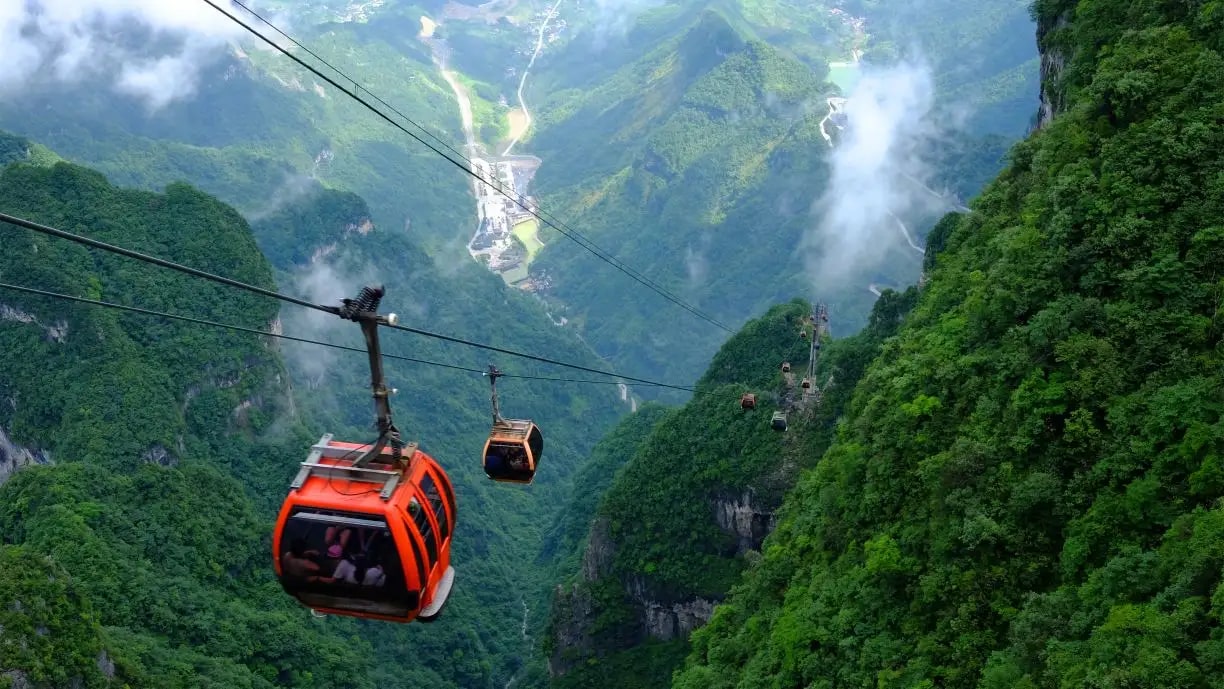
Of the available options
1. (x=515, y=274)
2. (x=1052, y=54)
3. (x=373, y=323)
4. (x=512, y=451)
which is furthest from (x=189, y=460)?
(x=515, y=274)

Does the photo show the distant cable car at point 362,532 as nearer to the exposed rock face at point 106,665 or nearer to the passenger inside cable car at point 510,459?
the passenger inside cable car at point 510,459

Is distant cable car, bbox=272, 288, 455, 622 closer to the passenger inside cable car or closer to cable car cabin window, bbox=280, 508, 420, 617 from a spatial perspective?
cable car cabin window, bbox=280, 508, 420, 617

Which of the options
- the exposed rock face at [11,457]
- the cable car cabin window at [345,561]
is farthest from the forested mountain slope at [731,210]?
the cable car cabin window at [345,561]

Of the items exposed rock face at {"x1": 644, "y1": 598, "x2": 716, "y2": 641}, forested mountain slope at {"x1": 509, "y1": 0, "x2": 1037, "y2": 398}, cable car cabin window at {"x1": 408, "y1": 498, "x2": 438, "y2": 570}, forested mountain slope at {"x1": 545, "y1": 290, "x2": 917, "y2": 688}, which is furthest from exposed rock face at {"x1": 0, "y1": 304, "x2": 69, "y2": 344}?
forested mountain slope at {"x1": 509, "y1": 0, "x2": 1037, "y2": 398}

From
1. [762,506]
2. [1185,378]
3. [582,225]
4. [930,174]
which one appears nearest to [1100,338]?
[1185,378]

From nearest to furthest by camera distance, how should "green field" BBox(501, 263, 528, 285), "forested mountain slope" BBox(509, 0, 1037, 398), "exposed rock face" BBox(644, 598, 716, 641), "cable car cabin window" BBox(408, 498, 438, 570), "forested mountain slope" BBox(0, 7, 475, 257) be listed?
"cable car cabin window" BBox(408, 498, 438, 570)
"exposed rock face" BBox(644, 598, 716, 641)
"forested mountain slope" BBox(509, 0, 1037, 398)
"forested mountain slope" BBox(0, 7, 475, 257)
"green field" BBox(501, 263, 528, 285)

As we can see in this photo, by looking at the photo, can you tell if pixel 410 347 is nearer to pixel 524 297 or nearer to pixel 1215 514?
pixel 524 297
